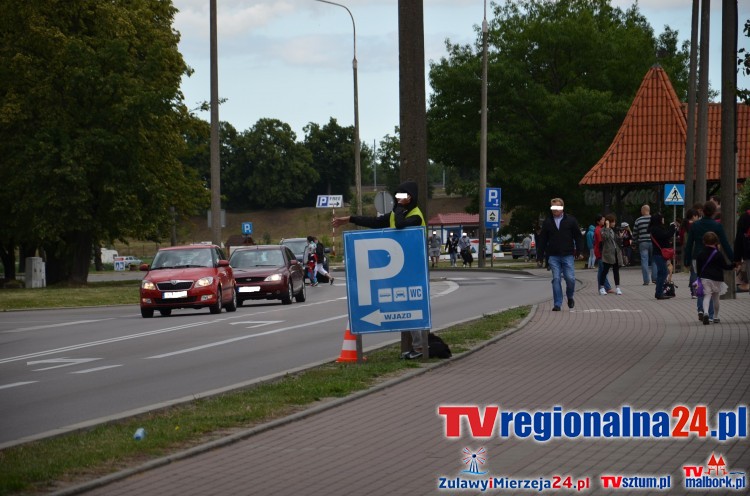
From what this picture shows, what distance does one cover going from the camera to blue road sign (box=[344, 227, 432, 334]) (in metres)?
14.6

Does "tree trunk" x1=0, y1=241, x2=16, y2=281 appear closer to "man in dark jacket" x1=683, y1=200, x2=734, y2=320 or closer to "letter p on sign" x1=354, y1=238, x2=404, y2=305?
"man in dark jacket" x1=683, y1=200, x2=734, y2=320

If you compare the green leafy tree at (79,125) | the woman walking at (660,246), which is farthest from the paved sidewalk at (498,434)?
the green leafy tree at (79,125)

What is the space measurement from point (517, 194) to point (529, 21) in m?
9.58

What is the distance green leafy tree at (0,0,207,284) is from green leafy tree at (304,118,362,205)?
106 m

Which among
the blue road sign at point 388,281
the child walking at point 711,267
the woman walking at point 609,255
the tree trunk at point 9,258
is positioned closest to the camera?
the blue road sign at point 388,281

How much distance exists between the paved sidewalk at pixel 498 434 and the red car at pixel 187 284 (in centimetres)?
1195

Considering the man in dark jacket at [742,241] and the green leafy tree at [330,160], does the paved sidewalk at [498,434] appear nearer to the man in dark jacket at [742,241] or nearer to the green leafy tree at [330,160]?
the man in dark jacket at [742,241]

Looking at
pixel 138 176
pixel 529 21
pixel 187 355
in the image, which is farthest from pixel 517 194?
pixel 187 355

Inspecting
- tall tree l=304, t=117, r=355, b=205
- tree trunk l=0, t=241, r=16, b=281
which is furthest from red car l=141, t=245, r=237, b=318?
tall tree l=304, t=117, r=355, b=205

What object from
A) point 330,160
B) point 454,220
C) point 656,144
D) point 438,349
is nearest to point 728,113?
point 438,349

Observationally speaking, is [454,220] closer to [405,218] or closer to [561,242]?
[561,242]

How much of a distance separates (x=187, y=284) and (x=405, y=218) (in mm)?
14460

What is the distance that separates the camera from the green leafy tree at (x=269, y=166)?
151375 mm

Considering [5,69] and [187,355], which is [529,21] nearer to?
[5,69]
